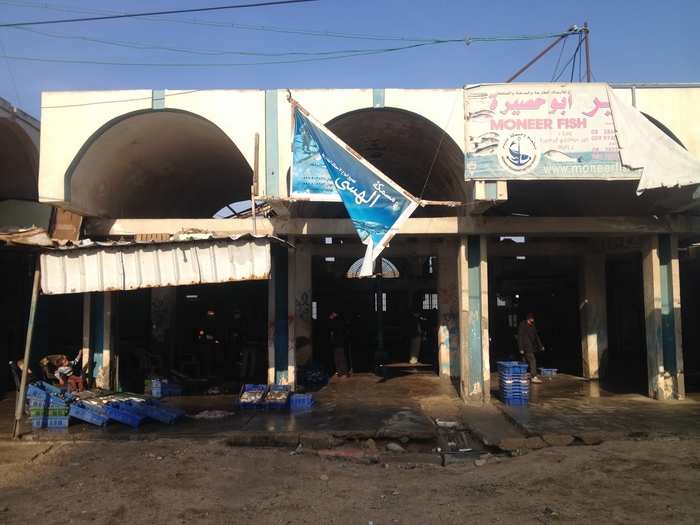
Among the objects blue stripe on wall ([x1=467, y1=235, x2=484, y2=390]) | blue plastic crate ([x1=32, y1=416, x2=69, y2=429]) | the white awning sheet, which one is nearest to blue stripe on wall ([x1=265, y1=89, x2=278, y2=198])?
blue stripe on wall ([x1=467, y1=235, x2=484, y2=390])

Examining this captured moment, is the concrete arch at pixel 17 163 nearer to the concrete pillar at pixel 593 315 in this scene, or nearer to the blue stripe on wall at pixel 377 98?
the blue stripe on wall at pixel 377 98

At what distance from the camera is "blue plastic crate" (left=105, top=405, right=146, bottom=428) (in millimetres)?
8820

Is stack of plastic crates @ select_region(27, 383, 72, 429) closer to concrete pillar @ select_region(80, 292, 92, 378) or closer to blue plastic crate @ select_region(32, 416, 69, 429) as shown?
blue plastic crate @ select_region(32, 416, 69, 429)

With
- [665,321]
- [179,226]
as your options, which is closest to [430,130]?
[179,226]

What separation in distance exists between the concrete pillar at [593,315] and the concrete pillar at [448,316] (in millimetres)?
3421

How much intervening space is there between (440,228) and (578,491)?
5943 mm

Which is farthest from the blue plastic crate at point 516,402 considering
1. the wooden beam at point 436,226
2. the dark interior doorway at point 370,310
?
the dark interior doorway at point 370,310

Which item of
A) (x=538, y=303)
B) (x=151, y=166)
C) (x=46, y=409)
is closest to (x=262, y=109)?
(x=151, y=166)

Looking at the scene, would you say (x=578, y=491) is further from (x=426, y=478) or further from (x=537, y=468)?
(x=426, y=478)

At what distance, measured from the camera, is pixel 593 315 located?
46.1 ft

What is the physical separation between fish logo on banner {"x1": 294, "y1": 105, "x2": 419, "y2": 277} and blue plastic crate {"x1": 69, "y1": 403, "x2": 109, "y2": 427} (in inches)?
206

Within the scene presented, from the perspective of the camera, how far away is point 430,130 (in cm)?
1077

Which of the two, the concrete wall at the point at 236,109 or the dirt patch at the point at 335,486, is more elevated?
the concrete wall at the point at 236,109

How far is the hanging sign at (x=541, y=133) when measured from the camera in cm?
949
